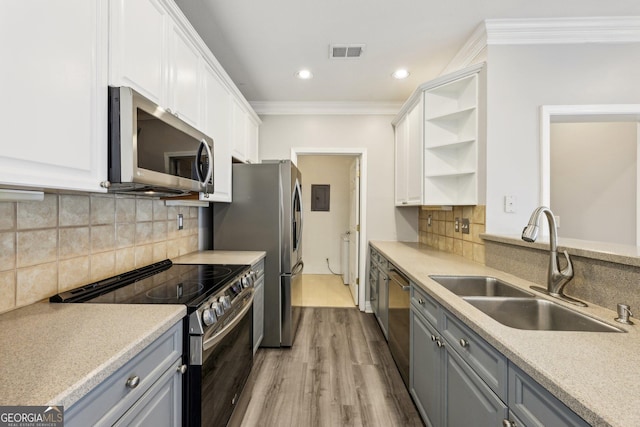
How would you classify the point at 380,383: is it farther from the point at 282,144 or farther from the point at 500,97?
the point at 282,144

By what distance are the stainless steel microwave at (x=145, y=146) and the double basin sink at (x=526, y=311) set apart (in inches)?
62.0

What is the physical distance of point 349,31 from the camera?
209cm

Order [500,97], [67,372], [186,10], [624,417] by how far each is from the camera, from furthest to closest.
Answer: [500,97]
[186,10]
[67,372]
[624,417]

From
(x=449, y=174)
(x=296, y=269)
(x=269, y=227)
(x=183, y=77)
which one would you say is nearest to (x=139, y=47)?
(x=183, y=77)

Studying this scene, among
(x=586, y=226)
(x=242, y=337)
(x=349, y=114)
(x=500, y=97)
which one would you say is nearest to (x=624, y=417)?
(x=242, y=337)

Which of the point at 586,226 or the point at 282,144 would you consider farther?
the point at 282,144

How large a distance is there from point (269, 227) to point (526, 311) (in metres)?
1.92

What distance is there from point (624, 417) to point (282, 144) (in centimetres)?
346

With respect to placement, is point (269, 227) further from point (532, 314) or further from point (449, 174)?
point (532, 314)

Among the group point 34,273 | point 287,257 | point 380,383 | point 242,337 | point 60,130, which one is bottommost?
point 380,383

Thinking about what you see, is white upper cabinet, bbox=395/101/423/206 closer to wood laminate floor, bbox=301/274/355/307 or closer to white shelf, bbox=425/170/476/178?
white shelf, bbox=425/170/476/178

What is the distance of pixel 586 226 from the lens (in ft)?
9.45

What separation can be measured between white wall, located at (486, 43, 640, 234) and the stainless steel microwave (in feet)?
6.83

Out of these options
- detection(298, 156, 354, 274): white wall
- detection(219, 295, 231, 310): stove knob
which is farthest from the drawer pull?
detection(298, 156, 354, 274): white wall
